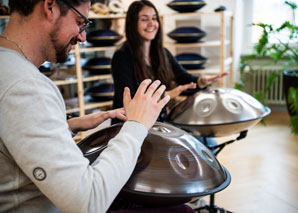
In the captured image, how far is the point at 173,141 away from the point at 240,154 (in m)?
2.00

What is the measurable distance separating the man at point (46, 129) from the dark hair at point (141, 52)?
1.25m

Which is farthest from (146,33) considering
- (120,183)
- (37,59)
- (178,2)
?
(120,183)

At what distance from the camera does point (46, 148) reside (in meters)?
0.71

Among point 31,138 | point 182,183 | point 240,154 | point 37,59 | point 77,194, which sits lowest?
point 240,154

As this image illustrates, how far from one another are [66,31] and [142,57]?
135 cm

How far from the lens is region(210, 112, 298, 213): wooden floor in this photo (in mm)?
2115

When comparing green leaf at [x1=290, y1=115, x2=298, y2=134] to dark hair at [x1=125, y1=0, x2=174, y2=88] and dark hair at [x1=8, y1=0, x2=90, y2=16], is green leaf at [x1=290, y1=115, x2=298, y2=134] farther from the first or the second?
dark hair at [x1=8, y1=0, x2=90, y2=16]

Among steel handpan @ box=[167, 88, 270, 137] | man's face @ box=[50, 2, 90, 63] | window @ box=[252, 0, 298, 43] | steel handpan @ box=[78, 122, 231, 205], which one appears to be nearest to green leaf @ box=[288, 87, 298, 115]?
window @ box=[252, 0, 298, 43]

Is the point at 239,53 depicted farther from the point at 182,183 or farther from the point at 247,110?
the point at 182,183

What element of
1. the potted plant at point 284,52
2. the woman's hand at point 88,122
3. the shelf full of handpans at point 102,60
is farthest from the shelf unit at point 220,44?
the woman's hand at point 88,122

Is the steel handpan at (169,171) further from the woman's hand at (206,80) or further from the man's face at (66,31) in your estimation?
the woman's hand at (206,80)

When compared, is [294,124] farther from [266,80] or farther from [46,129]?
[46,129]

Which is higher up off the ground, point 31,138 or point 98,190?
point 31,138

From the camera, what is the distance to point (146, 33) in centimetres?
222
